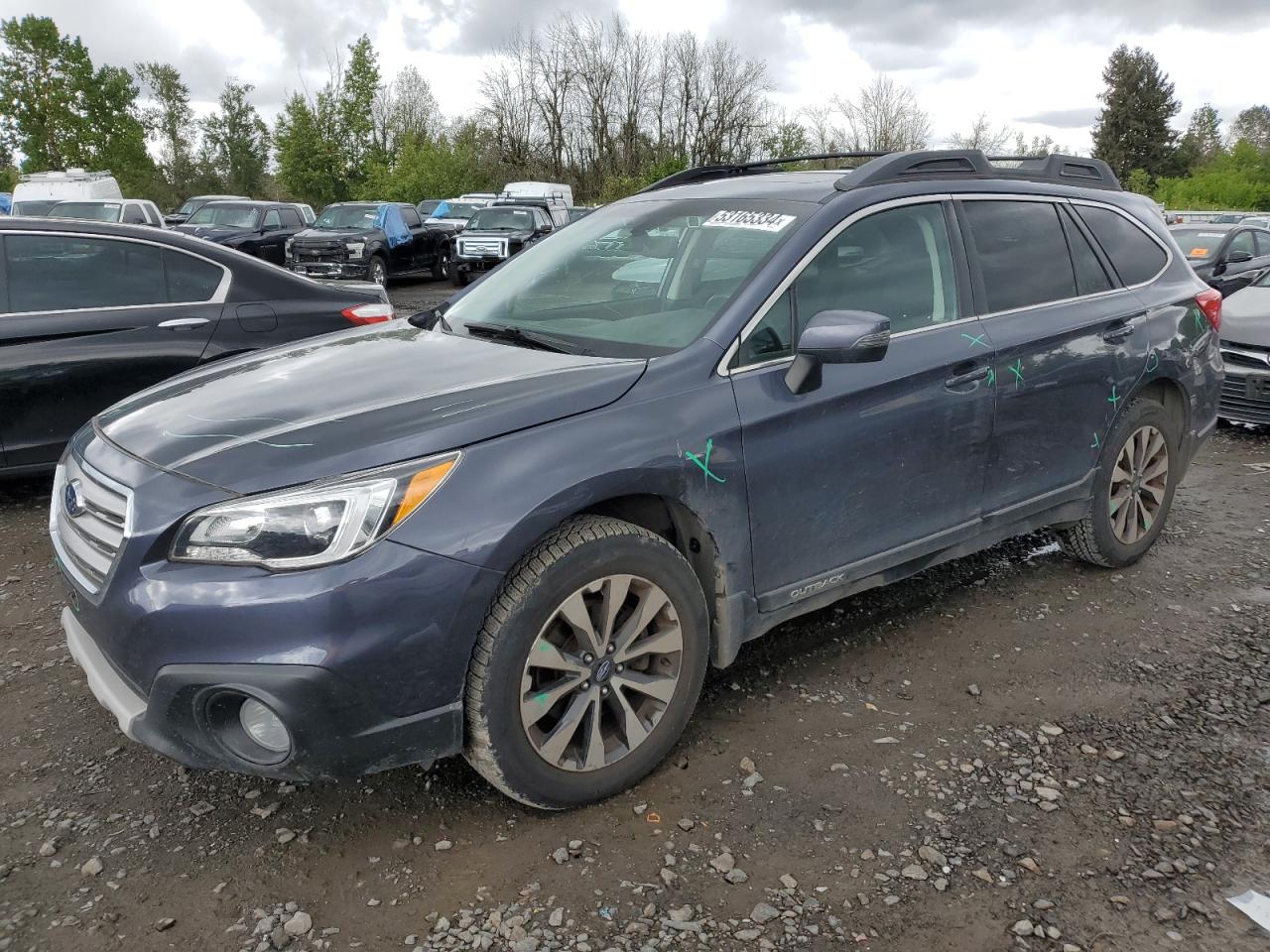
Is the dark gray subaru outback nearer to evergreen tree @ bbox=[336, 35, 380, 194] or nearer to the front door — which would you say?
the front door

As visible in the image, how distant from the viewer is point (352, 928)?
2.33m

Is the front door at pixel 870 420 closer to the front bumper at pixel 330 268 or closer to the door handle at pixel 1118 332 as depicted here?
the door handle at pixel 1118 332

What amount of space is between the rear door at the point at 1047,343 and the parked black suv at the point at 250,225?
1802 cm

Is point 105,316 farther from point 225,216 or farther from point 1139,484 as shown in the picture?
point 225,216

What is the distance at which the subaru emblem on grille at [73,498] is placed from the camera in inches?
108

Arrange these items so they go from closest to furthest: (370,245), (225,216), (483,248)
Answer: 1. (370,245)
2. (225,216)
3. (483,248)

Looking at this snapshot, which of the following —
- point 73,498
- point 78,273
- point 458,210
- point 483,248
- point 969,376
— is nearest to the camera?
point 73,498

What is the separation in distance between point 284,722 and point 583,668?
0.77 m

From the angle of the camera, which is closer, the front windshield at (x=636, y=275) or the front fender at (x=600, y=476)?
the front fender at (x=600, y=476)

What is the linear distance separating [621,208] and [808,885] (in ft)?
8.75

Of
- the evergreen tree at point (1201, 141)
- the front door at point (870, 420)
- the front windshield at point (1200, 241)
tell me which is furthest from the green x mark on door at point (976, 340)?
the evergreen tree at point (1201, 141)

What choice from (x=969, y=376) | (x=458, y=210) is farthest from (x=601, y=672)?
(x=458, y=210)

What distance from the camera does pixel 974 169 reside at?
3.88 meters

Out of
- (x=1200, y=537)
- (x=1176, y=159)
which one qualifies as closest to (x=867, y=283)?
(x=1200, y=537)
